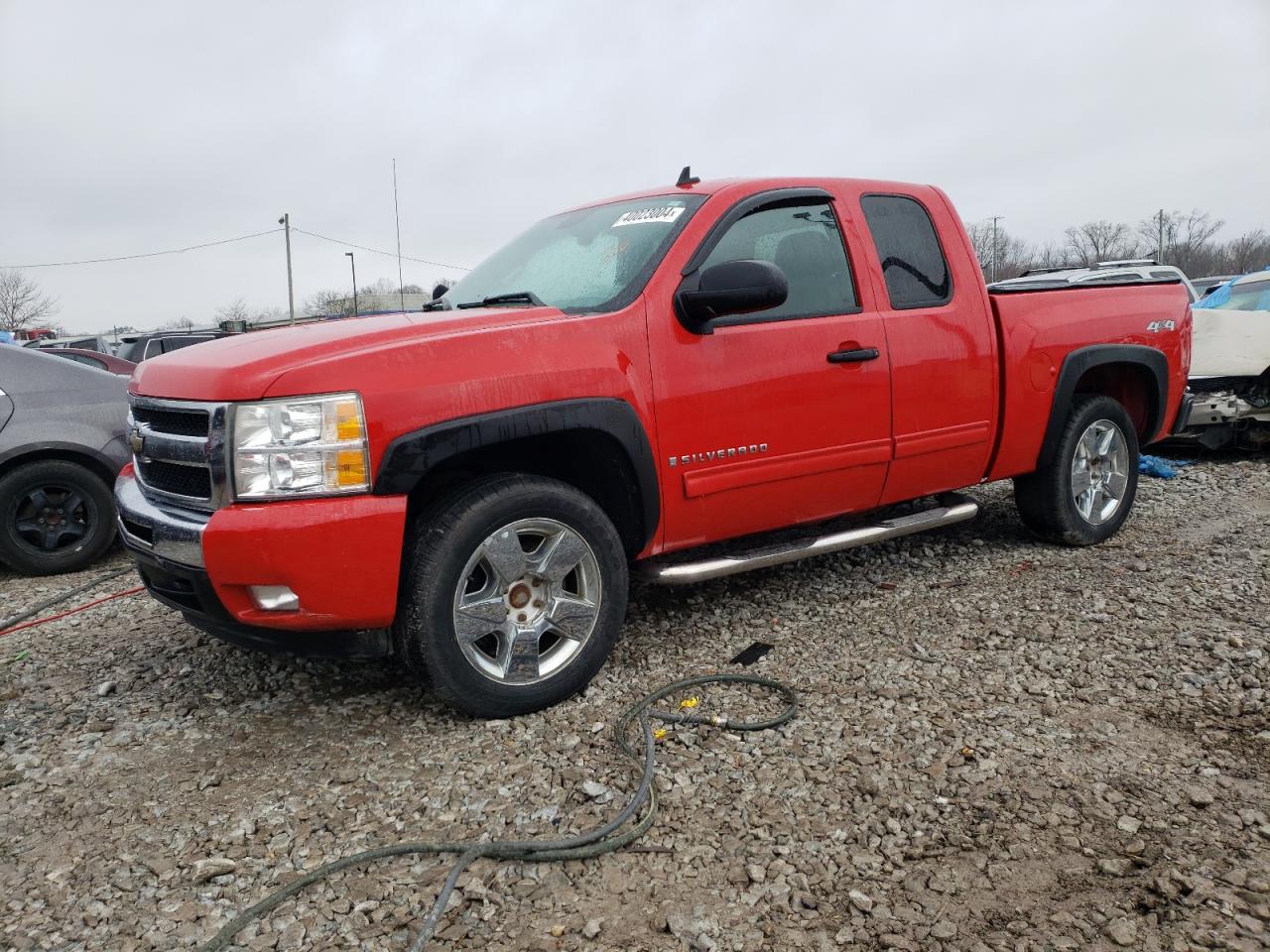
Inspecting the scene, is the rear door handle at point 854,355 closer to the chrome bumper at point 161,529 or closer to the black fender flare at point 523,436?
the black fender flare at point 523,436

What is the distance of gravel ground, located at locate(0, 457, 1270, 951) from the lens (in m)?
2.21

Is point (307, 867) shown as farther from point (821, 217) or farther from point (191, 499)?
point (821, 217)

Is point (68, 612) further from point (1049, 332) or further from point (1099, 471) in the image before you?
point (1099, 471)

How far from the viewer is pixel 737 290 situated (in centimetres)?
330

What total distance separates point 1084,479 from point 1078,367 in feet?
2.32

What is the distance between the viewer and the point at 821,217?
13.3ft

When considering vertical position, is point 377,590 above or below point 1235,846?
above

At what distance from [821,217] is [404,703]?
8.71ft

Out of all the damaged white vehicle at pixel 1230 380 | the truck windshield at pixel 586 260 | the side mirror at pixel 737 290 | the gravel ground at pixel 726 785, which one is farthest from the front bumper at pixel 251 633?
the damaged white vehicle at pixel 1230 380

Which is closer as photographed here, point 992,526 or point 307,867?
point 307,867

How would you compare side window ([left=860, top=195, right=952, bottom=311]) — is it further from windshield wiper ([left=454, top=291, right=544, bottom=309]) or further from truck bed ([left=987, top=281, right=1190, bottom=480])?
windshield wiper ([left=454, top=291, right=544, bottom=309])

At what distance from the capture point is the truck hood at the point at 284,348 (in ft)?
9.25

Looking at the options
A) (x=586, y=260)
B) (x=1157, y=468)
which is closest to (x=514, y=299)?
(x=586, y=260)

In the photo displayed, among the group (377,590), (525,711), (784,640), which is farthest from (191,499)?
(784,640)
